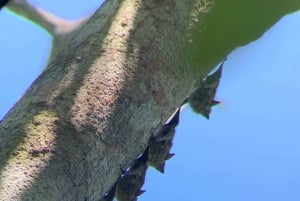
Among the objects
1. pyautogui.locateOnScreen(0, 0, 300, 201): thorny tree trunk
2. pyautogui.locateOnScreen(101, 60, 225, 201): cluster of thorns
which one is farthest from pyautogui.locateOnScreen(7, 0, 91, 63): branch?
pyautogui.locateOnScreen(101, 60, 225, 201): cluster of thorns

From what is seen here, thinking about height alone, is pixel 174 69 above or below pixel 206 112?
above

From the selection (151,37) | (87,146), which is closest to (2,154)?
(87,146)

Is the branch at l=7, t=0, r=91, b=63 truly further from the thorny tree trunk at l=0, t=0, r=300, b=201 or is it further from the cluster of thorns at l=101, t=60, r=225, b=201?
the cluster of thorns at l=101, t=60, r=225, b=201

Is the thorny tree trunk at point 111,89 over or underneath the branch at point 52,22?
over

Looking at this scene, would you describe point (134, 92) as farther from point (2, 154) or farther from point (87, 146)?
point (2, 154)

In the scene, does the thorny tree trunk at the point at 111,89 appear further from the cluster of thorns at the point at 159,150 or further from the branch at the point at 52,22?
the branch at the point at 52,22

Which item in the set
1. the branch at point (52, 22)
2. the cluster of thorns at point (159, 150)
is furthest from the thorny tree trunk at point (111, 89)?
the branch at point (52, 22)
